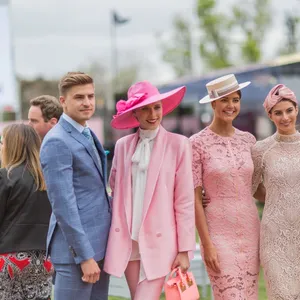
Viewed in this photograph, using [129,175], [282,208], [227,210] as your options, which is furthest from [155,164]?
[282,208]

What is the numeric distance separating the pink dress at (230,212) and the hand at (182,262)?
374 mm

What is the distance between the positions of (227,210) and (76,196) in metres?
1.03

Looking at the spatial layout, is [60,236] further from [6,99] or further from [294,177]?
[6,99]

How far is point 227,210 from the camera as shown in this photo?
14.3 ft

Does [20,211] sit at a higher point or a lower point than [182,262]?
higher

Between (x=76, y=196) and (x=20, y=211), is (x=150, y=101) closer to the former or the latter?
(x=76, y=196)

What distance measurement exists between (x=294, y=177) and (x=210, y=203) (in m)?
0.54

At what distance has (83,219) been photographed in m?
3.83

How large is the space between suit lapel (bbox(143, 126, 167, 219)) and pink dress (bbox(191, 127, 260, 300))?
1.17 feet

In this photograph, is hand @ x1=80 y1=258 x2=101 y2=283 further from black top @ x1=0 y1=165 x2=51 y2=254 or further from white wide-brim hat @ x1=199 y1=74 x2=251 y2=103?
white wide-brim hat @ x1=199 y1=74 x2=251 y2=103

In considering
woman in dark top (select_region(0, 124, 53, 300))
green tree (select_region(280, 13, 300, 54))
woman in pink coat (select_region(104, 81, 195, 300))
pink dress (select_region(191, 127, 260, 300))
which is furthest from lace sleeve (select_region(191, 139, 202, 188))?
green tree (select_region(280, 13, 300, 54))

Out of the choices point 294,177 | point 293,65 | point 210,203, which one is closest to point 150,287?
point 210,203

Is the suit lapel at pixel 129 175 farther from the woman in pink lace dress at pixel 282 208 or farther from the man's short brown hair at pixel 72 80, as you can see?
the woman in pink lace dress at pixel 282 208

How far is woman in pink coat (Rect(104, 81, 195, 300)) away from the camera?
3.98 metres
